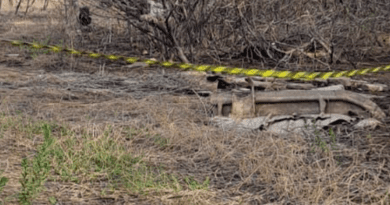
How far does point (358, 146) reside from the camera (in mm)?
5535

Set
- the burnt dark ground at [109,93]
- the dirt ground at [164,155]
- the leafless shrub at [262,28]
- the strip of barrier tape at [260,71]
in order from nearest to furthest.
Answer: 1. the dirt ground at [164,155]
2. the burnt dark ground at [109,93]
3. the strip of barrier tape at [260,71]
4. the leafless shrub at [262,28]

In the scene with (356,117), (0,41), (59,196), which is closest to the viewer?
(59,196)

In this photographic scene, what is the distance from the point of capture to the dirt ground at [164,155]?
14.5ft

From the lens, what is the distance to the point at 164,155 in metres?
5.32

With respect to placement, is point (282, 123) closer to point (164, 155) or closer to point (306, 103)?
point (306, 103)

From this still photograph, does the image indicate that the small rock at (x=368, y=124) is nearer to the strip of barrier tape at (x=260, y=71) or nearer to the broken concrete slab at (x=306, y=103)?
the broken concrete slab at (x=306, y=103)

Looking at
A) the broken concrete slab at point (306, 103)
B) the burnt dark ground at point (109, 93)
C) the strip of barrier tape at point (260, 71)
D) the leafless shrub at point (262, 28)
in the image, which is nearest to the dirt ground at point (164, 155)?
the burnt dark ground at point (109, 93)

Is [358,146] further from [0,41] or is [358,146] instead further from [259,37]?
[0,41]

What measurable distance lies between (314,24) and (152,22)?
7.21ft

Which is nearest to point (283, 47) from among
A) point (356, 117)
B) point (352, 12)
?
point (352, 12)

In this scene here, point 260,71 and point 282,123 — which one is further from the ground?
point 260,71

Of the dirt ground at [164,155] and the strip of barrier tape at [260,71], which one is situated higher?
the strip of barrier tape at [260,71]

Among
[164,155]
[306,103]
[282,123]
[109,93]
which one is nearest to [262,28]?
[109,93]

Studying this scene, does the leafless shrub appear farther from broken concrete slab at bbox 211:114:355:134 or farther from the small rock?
the small rock
